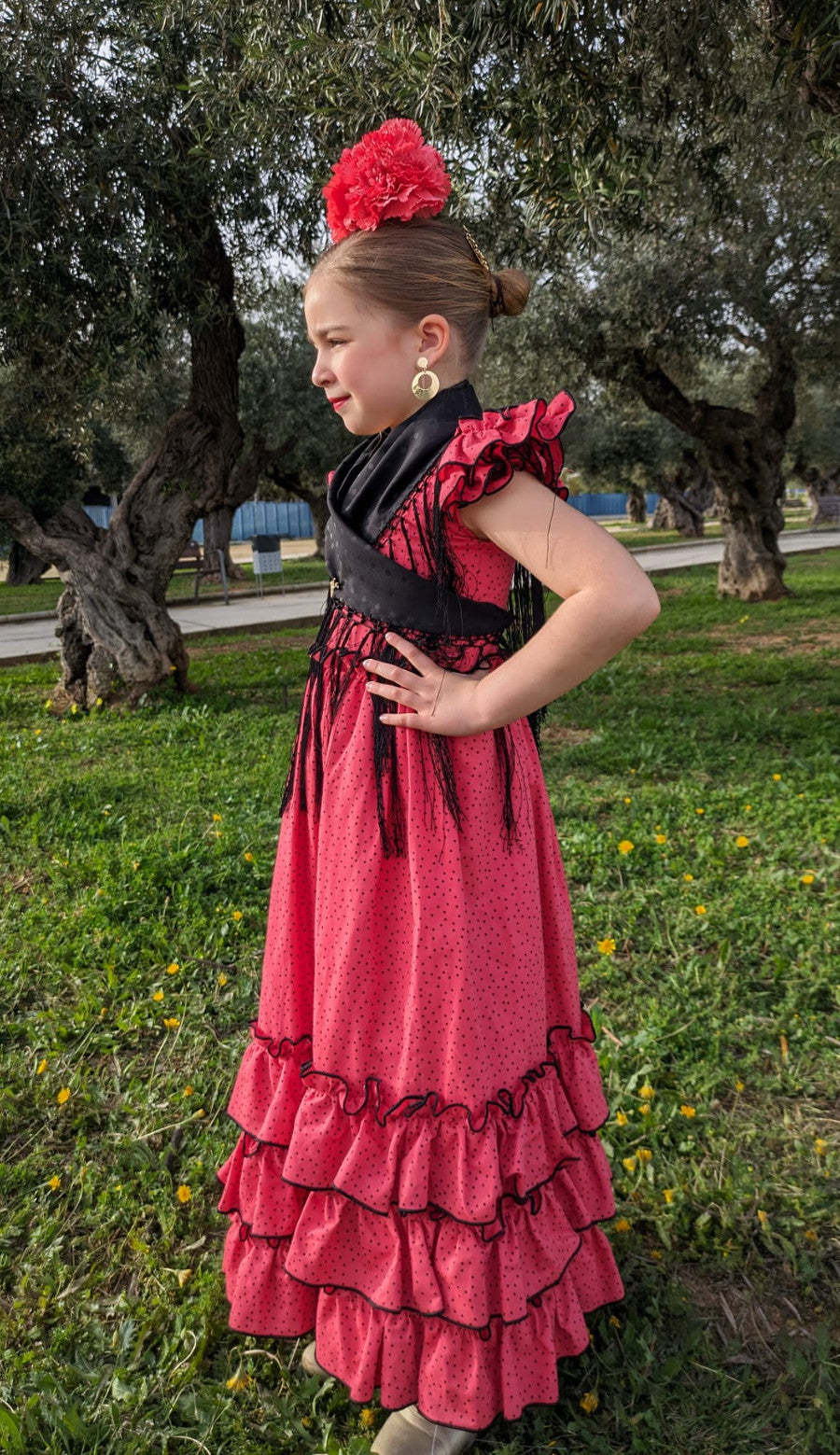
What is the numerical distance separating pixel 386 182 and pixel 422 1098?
155 centimetres

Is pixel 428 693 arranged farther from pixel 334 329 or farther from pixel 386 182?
pixel 386 182

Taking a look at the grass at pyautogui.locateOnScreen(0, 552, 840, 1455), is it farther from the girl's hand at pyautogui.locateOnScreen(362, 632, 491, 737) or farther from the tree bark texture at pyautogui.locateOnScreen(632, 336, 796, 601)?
the tree bark texture at pyautogui.locateOnScreen(632, 336, 796, 601)

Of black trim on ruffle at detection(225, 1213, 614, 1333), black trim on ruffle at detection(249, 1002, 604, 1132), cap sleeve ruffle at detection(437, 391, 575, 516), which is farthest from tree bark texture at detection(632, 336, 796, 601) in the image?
black trim on ruffle at detection(225, 1213, 614, 1333)

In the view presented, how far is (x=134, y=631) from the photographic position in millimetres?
7723

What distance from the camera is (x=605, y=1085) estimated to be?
2826mm

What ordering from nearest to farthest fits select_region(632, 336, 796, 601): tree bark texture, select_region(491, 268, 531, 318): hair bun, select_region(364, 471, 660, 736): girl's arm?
Result: select_region(364, 471, 660, 736): girl's arm → select_region(491, 268, 531, 318): hair bun → select_region(632, 336, 796, 601): tree bark texture

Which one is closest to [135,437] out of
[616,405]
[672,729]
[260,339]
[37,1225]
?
[260,339]

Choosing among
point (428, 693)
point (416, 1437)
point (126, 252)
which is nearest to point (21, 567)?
point (126, 252)

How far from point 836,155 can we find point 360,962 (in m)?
4.05

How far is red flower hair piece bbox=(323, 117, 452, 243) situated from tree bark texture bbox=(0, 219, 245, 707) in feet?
20.9

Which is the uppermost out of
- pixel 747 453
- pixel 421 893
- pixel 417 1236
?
pixel 747 453

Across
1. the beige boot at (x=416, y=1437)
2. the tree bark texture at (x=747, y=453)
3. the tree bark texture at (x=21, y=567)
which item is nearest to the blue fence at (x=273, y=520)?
the tree bark texture at (x=21, y=567)

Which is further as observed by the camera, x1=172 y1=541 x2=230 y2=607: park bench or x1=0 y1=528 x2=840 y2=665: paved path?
x1=172 y1=541 x2=230 y2=607: park bench

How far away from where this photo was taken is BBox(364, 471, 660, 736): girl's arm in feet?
4.72
